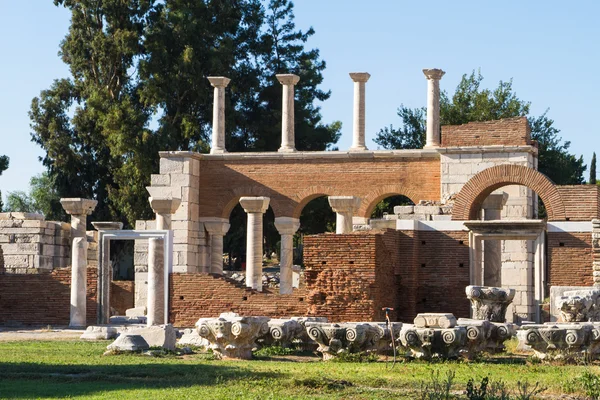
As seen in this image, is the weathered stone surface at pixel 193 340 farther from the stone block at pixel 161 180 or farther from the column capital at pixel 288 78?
the column capital at pixel 288 78

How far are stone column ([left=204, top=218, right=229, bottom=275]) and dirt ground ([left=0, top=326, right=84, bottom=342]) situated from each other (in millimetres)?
8370

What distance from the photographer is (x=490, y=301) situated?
26516 millimetres

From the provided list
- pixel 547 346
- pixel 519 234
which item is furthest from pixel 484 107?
pixel 547 346

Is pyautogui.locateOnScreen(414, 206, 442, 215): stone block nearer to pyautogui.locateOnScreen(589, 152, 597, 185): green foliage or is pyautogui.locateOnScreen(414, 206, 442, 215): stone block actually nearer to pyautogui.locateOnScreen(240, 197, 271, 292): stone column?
pyautogui.locateOnScreen(240, 197, 271, 292): stone column

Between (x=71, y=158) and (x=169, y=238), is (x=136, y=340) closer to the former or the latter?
(x=169, y=238)

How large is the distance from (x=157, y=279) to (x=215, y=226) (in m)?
8.40

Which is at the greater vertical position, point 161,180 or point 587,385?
point 161,180

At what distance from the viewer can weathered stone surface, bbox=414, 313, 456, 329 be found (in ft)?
71.8

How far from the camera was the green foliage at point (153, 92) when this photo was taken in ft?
165

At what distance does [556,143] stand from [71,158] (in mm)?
21745

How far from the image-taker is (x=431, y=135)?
38094mm

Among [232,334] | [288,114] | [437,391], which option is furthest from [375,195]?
[437,391]

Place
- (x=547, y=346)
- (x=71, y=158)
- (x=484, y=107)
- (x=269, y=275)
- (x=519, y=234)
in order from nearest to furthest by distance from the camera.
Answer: (x=547, y=346) → (x=519, y=234) → (x=269, y=275) → (x=71, y=158) → (x=484, y=107)

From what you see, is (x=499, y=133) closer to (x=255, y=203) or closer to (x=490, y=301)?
(x=255, y=203)
